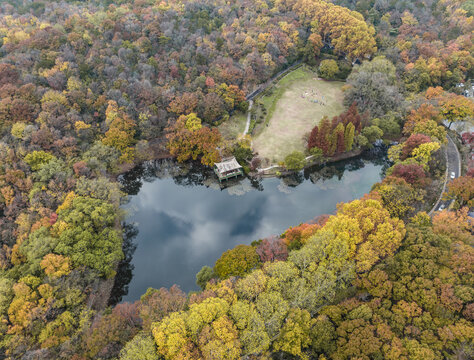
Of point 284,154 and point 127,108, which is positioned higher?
point 127,108

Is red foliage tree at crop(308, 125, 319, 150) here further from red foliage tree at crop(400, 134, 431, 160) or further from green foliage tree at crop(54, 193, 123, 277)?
green foliage tree at crop(54, 193, 123, 277)

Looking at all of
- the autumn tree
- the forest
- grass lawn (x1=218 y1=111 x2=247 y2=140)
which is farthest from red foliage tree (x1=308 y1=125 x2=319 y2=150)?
the autumn tree

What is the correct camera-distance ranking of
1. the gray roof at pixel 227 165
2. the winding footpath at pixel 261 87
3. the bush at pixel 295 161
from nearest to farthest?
the bush at pixel 295 161
the gray roof at pixel 227 165
the winding footpath at pixel 261 87

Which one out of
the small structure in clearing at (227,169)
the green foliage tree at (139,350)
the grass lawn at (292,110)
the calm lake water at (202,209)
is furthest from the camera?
the grass lawn at (292,110)

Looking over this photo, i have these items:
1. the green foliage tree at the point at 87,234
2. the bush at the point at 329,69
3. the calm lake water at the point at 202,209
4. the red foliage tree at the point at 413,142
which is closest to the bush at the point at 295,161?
the calm lake water at the point at 202,209

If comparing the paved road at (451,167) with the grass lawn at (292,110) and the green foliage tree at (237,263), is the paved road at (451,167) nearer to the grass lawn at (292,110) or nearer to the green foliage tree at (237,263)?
the grass lawn at (292,110)

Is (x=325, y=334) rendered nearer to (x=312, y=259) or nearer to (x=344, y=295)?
(x=344, y=295)

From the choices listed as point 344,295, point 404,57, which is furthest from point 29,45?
point 404,57
